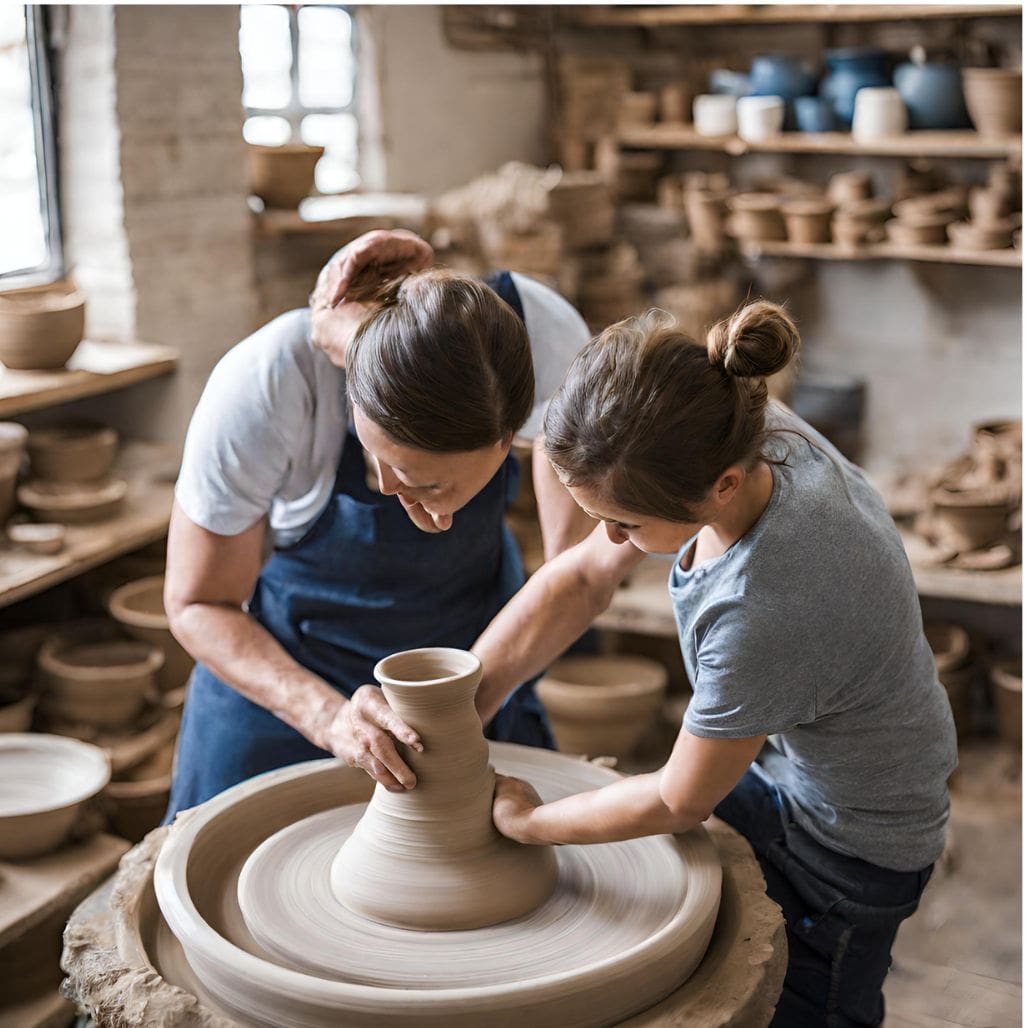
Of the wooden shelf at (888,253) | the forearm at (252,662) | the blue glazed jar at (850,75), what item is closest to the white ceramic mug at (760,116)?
the blue glazed jar at (850,75)

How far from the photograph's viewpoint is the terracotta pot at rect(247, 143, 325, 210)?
15.1ft

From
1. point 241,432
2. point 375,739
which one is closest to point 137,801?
point 241,432

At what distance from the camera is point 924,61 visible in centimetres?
554

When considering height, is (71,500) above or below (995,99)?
below

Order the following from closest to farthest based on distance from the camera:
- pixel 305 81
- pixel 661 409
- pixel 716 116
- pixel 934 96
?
pixel 661 409 → pixel 305 81 → pixel 934 96 → pixel 716 116

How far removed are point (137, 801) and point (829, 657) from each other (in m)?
2.42

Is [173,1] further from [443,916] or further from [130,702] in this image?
[443,916]

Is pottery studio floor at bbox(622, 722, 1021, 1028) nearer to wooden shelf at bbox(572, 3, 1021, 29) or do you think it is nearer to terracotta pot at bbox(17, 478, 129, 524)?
terracotta pot at bbox(17, 478, 129, 524)

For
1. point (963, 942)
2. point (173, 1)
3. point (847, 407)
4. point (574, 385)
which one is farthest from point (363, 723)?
point (847, 407)

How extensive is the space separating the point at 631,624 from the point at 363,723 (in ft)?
9.56

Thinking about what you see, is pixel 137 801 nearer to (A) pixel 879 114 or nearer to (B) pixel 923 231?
(B) pixel 923 231

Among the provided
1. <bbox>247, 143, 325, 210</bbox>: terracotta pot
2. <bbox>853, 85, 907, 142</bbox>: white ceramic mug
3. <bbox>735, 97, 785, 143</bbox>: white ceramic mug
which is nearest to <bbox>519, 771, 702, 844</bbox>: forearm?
<bbox>247, 143, 325, 210</bbox>: terracotta pot

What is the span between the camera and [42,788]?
3.07 meters

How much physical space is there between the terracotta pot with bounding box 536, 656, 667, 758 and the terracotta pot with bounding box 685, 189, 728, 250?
6.70ft
